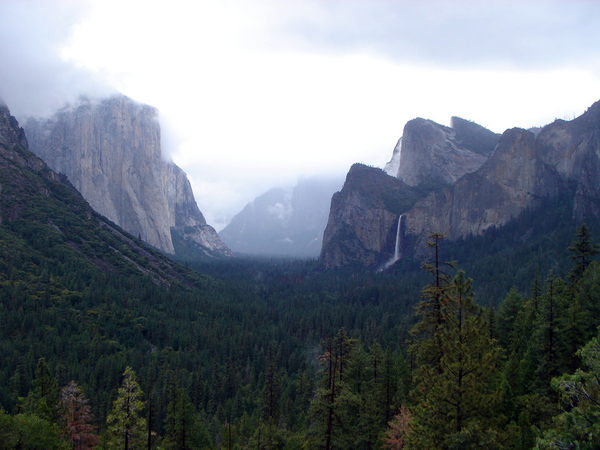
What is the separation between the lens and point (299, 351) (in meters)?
82.0

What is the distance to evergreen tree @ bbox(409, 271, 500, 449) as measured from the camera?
17.2 meters

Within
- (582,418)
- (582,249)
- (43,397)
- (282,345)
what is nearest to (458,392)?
(582,418)

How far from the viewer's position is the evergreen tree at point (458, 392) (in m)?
17.2

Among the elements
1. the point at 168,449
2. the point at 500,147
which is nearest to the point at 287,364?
the point at 168,449

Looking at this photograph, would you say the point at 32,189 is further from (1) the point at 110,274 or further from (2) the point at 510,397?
(2) the point at 510,397

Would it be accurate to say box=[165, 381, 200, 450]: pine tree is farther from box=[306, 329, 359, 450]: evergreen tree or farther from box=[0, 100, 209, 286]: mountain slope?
box=[0, 100, 209, 286]: mountain slope

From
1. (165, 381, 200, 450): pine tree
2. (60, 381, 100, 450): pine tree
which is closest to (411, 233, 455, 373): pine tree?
(165, 381, 200, 450): pine tree

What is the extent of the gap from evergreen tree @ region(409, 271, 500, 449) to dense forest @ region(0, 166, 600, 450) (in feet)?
0.23

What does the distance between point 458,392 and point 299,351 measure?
6710 centimetres

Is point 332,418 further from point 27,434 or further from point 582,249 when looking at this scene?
point 582,249

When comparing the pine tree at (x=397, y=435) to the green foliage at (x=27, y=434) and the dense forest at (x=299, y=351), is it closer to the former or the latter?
the dense forest at (x=299, y=351)

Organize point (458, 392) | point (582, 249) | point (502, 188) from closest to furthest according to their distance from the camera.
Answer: point (458, 392) < point (582, 249) < point (502, 188)

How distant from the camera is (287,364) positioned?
2987 inches

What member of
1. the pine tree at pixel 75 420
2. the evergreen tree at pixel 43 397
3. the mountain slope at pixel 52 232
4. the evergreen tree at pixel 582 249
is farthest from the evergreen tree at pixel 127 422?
the mountain slope at pixel 52 232
